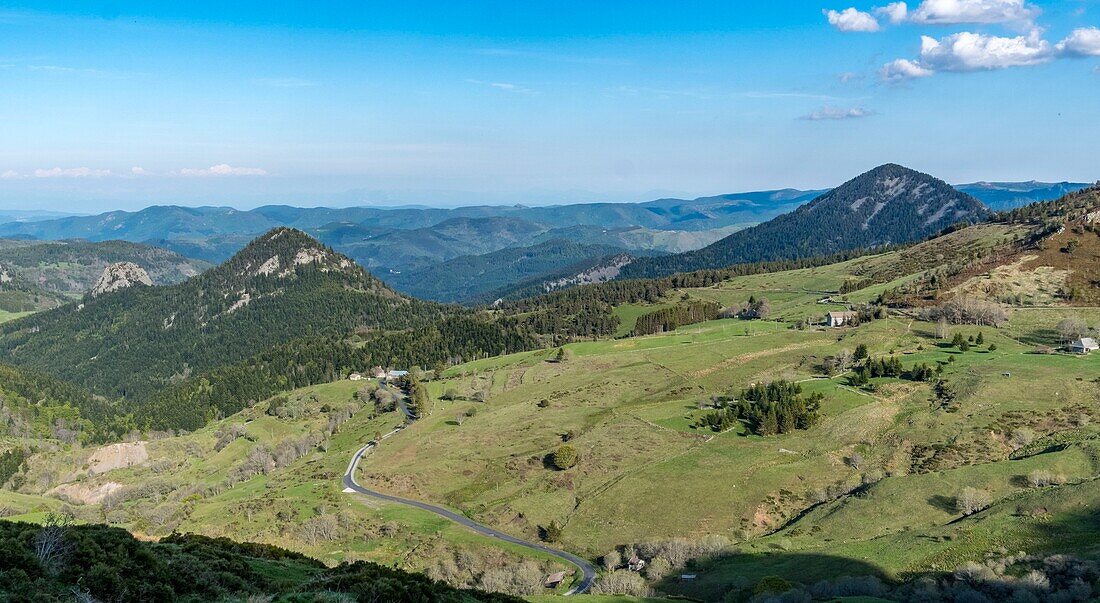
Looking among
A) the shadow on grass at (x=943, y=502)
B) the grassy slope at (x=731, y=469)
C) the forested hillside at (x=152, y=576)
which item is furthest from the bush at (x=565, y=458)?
the forested hillside at (x=152, y=576)

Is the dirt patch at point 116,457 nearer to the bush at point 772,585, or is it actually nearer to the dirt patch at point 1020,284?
the bush at point 772,585

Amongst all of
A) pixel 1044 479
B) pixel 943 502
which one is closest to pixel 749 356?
pixel 943 502

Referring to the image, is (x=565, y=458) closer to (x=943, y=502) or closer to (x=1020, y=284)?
(x=943, y=502)

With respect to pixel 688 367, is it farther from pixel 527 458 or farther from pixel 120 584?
pixel 120 584

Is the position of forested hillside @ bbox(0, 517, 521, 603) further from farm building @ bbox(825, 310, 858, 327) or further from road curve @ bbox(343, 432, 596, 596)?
farm building @ bbox(825, 310, 858, 327)

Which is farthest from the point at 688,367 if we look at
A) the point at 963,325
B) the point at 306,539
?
the point at 306,539

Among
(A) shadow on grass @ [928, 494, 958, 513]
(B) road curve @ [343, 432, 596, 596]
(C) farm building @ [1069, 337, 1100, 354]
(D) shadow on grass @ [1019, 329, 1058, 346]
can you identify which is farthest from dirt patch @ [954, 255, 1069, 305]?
(B) road curve @ [343, 432, 596, 596]

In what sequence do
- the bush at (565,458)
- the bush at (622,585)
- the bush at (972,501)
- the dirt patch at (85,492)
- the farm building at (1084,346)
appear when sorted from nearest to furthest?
the bush at (622,585) → the bush at (972,501) → the bush at (565,458) → the farm building at (1084,346) → the dirt patch at (85,492)
